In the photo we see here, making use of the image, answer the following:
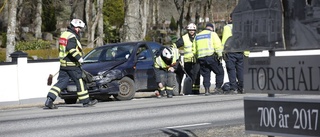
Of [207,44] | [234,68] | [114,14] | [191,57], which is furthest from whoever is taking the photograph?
[114,14]

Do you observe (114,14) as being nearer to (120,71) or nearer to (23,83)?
(23,83)

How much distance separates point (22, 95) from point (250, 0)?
54.8 ft

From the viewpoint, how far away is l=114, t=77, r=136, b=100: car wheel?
18.9 metres

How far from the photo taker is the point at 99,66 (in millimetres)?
18891

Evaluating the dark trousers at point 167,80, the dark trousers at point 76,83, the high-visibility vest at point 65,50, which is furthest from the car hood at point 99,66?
the high-visibility vest at point 65,50

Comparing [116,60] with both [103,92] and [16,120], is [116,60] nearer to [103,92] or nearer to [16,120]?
[103,92]

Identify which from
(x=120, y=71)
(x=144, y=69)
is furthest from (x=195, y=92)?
(x=120, y=71)

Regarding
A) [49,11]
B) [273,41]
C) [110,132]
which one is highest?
[49,11]

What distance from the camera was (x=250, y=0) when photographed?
7262mm

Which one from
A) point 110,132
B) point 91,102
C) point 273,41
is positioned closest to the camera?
point 273,41

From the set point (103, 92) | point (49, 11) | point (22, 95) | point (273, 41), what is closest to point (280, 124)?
point (273, 41)

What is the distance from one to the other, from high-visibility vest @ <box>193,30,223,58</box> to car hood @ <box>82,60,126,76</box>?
196 centimetres

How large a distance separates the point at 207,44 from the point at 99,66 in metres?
2.70

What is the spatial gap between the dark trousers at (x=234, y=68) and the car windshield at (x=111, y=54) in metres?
2.57
